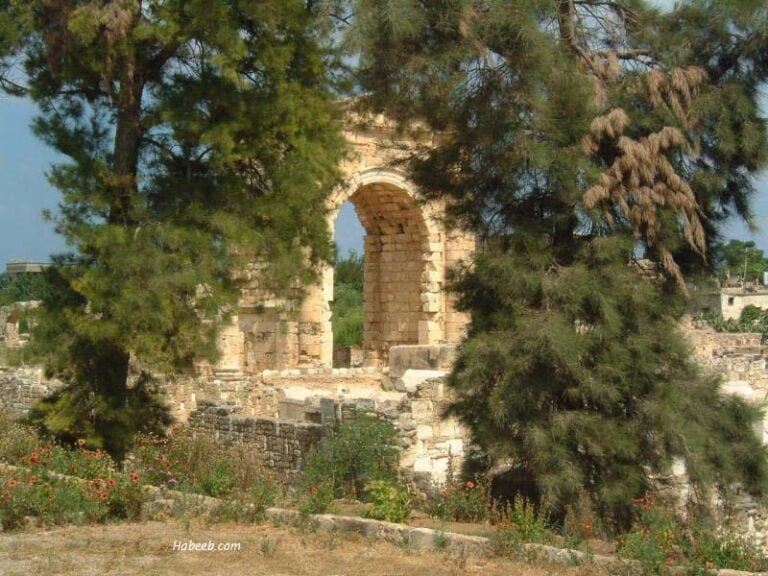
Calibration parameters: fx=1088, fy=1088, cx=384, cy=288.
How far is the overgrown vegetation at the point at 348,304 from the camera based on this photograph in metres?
35.4

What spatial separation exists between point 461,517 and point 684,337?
2498mm

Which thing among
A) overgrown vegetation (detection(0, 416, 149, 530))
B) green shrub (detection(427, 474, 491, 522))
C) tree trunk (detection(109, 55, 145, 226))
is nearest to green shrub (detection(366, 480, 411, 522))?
green shrub (detection(427, 474, 491, 522))

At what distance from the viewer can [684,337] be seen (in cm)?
930

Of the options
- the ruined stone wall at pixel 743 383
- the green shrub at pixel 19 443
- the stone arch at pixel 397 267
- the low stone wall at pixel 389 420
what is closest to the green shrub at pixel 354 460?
the low stone wall at pixel 389 420

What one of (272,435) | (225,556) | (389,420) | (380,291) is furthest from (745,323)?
(225,556)

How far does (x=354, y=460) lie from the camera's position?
9906 mm

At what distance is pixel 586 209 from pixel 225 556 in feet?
13.1

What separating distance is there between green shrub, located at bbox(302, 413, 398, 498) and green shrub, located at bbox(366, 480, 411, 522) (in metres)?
0.91

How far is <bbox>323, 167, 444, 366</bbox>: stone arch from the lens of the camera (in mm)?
23156

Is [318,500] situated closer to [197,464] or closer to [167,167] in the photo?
[197,464]

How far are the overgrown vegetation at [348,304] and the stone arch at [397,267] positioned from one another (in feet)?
17.7

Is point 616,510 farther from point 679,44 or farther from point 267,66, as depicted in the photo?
point 267,66

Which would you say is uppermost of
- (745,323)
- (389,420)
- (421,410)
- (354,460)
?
(745,323)

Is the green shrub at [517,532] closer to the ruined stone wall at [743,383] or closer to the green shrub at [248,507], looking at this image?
the ruined stone wall at [743,383]
